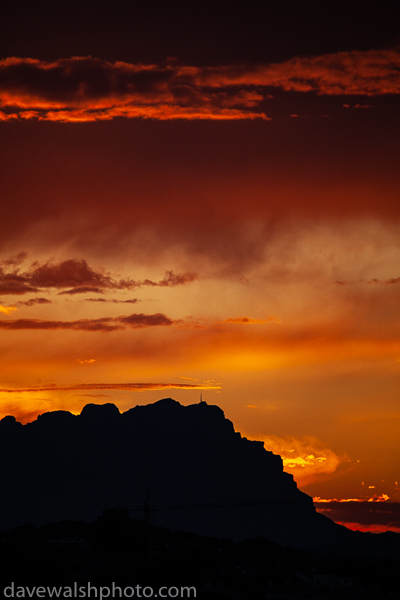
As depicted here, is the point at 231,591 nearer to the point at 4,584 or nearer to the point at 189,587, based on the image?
the point at 189,587

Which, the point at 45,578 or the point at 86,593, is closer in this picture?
the point at 86,593

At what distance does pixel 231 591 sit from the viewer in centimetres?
19825

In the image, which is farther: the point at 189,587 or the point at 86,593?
the point at 189,587

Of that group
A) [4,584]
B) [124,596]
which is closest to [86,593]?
[124,596]

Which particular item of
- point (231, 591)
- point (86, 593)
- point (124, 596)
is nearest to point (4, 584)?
point (86, 593)

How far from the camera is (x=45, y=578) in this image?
19375 centimetres

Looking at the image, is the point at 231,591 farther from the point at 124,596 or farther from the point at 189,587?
the point at 124,596

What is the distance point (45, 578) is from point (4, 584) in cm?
1052

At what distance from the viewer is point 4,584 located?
190 m

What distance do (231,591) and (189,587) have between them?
1257 cm

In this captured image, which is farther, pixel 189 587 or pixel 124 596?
pixel 189 587

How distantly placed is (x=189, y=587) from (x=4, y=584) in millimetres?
48274

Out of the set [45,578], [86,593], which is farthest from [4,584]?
[86,593]

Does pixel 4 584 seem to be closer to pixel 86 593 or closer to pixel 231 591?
pixel 86 593
